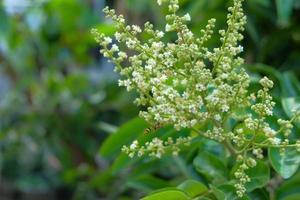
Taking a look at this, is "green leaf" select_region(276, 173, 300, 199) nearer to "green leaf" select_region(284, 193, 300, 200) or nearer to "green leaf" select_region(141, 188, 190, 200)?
"green leaf" select_region(284, 193, 300, 200)

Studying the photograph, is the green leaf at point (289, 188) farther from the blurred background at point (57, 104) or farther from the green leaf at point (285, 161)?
the blurred background at point (57, 104)

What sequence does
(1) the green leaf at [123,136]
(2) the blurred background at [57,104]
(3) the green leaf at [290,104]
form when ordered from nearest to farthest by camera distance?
(3) the green leaf at [290,104]
(1) the green leaf at [123,136]
(2) the blurred background at [57,104]

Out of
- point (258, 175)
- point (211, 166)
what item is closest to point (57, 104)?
point (211, 166)

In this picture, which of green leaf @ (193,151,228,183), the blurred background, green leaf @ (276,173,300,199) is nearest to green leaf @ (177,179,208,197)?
green leaf @ (193,151,228,183)

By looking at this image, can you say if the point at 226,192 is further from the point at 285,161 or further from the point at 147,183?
the point at 147,183

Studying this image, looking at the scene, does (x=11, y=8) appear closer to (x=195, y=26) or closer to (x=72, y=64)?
(x=72, y=64)

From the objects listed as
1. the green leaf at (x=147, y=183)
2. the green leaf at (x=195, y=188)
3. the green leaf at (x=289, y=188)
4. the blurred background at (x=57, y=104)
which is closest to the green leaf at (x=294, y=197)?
the green leaf at (x=289, y=188)
